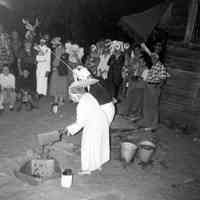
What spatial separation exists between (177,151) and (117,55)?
12.0 feet

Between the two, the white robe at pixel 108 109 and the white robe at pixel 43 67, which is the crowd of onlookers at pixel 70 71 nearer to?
the white robe at pixel 43 67

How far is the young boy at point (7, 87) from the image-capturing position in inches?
361

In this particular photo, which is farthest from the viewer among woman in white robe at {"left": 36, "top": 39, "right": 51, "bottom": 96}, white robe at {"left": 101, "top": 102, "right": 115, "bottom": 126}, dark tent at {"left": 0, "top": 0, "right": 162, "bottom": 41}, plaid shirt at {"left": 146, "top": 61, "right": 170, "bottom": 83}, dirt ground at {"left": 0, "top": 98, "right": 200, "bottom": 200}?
dark tent at {"left": 0, "top": 0, "right": 162, "bottom": 41}

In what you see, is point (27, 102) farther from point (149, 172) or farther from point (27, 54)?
point (149, 172)

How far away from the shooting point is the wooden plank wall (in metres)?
9.06

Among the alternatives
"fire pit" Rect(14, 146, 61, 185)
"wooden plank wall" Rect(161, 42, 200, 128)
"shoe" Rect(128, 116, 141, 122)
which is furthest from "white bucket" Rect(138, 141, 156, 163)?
"wooden plank wall" Rect(161, 42, 200, 128)

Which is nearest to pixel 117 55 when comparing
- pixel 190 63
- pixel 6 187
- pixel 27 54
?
pixel 190 63

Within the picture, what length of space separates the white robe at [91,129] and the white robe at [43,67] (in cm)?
435

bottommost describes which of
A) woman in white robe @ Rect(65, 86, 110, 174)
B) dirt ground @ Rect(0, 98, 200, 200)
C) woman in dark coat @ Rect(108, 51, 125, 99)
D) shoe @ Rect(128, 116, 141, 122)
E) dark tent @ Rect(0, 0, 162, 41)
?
dirt ground @ Rect(0, 98, 200, 200)

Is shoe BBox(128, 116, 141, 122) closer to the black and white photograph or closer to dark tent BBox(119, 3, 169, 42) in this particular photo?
the black and white photograph

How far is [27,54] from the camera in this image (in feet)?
34.8

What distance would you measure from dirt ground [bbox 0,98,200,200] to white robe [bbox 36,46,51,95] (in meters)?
1.55

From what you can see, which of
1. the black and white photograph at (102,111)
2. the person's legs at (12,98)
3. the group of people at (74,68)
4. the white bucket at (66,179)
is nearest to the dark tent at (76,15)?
the black and white photograph at (102,111)

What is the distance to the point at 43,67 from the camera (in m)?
10.1
